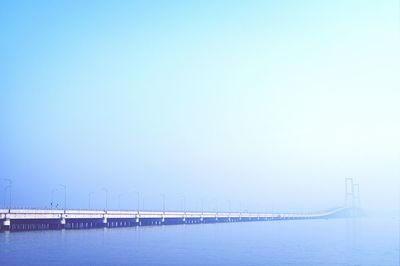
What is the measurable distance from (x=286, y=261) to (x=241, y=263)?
6.11 meters

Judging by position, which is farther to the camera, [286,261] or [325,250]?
[325,250]

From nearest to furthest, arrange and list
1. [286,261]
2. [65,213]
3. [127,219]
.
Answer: [286,261]
[65,213]
[127,219]

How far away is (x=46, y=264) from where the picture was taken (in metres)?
53.2

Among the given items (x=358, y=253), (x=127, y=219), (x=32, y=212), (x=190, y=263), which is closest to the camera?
(x=190, y=263)

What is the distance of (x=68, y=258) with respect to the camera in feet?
193

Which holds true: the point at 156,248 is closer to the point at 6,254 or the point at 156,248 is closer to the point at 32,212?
the point at 6,254

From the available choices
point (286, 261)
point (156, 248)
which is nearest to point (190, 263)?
point (286, 261)

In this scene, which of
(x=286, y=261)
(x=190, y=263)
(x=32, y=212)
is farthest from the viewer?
(x=32, y=212)

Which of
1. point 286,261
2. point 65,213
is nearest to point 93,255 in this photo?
point 286,261

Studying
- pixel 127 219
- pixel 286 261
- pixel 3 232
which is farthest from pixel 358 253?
pixel 127 219

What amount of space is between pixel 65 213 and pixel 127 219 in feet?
127

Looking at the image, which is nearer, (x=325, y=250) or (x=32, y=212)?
(x=325, y=250)

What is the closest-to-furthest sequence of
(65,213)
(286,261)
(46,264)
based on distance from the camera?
(46,264), (286,261), (65,213)

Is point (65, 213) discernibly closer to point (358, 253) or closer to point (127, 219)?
point (127, 219)
